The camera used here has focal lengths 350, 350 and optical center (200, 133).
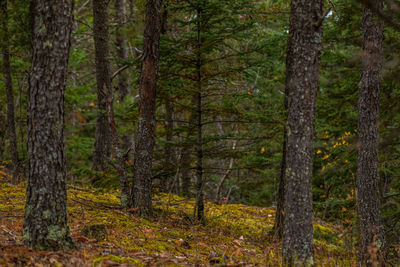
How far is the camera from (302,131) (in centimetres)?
500

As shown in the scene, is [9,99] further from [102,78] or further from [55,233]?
[55,233]

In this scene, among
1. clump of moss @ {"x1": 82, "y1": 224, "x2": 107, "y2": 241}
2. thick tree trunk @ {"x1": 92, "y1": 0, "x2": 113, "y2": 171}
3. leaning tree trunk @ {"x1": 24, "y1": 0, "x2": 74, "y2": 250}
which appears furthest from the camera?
thick tree trunk @ {"x1": 92, "y1": 0, "x2": 113, "y2": 171}

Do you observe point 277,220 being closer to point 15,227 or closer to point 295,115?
point 295,115

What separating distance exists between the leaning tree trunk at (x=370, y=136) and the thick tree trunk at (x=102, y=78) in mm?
5543

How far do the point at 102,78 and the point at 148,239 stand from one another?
192 inches

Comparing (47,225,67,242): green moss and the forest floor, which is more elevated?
(47,225,67,242): green moss

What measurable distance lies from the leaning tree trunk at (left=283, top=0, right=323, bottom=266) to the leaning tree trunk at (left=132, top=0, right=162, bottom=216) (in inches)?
130

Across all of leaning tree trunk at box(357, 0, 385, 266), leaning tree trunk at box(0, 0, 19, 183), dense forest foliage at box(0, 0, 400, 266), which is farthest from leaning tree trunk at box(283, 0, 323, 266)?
leaning tree trunk at box(0, 0, 19, 183)

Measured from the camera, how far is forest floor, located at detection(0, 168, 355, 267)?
437cm

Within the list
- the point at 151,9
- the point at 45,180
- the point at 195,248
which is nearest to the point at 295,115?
the point at 195,248

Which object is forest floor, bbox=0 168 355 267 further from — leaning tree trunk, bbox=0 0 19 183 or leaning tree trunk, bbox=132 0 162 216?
leaning tree trunk, bbox=0 0 19 183

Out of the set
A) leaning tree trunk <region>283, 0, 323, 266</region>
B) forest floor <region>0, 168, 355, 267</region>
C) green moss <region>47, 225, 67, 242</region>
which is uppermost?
leaning tree trunk <region>283, 0, 323, 266</region>

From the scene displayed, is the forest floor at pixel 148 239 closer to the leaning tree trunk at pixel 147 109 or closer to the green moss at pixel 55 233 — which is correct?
the green moss at pixel 55 233

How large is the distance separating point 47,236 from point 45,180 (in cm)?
70
